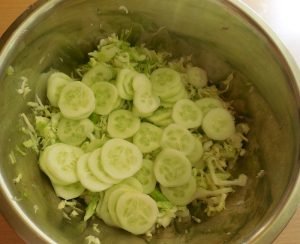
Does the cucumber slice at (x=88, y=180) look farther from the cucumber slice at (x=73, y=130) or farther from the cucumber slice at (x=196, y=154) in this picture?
the cucumber slice at (x=196, y=154)

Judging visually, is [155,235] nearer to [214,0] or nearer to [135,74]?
[135,74]

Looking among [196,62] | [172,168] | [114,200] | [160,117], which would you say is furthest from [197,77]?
[114,200]

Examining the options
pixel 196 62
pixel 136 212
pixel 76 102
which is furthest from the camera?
pixel 196 62

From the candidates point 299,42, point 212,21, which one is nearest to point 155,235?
point 212,21

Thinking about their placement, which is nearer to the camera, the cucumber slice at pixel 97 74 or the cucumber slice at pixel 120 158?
the cucumber slice at pixel 120 158

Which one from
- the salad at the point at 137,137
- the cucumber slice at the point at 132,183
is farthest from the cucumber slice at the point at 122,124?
the cucumber slice at the point at 132,183

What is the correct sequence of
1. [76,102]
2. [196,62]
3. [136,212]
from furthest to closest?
[196,62], [76,102], [136,212]

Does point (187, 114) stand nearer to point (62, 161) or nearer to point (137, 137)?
point (137, 137)

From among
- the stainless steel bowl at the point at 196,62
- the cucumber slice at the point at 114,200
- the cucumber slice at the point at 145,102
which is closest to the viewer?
the stainless steel bowl at the point at 196,62
